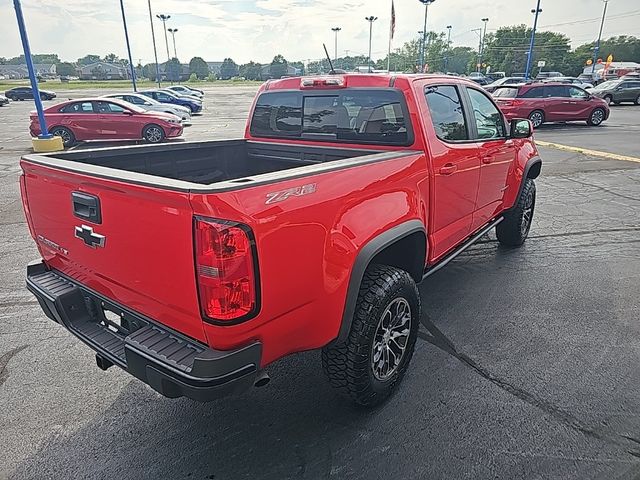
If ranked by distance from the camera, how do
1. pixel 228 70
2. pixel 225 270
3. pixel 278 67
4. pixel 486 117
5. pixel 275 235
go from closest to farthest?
pixel 225 270 < pixel 275 235 < pixel 486 117 < pixel 278 67 < pixel 228 70

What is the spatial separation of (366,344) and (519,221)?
3540 mm

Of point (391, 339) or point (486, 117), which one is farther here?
point (486, 117)

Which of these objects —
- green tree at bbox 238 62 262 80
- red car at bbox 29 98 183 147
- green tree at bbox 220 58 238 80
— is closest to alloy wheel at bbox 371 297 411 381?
red car at bbox 29 98 183 147

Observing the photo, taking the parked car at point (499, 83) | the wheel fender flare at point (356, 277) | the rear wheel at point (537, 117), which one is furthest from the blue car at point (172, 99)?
the wheel fender flare at point (356, 277)

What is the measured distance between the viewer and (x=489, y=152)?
13.6 ft

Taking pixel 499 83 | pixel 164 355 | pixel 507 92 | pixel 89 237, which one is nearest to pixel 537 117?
pixel 507 92

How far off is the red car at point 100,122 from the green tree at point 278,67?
257 ft

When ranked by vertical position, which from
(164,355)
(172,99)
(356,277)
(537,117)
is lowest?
(537,117)

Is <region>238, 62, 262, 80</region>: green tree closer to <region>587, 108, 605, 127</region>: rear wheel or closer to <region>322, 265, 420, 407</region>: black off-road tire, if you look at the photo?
<region>587, 108, 605, 127</region>: rear wheel

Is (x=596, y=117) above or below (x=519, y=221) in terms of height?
below

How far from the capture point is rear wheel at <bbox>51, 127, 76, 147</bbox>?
49.3ft

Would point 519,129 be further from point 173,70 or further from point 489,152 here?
point 173,70

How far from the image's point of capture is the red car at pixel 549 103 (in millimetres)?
17938

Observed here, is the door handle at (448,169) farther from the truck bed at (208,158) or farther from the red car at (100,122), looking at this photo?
the red car at (100,122)
